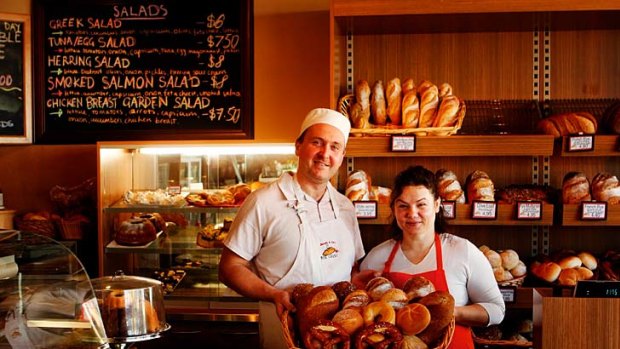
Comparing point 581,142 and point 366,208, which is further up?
point 581,142

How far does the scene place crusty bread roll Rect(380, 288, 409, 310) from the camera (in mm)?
1710

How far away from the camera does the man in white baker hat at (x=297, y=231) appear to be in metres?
2.25

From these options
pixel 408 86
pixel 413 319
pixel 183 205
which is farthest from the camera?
pixel 183 205

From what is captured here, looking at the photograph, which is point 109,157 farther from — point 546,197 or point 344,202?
point 546,197

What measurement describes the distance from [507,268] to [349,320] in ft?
4.88

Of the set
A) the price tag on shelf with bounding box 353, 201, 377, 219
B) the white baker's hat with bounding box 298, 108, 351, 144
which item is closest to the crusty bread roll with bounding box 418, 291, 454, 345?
the white baker's hat with bounding box 298, 108, 351, 144

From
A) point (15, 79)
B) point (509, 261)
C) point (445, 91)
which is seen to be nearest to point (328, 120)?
point (445, 91)

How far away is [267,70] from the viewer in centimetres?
382

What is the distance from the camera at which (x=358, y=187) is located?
112 inches

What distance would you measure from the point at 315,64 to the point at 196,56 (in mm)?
723

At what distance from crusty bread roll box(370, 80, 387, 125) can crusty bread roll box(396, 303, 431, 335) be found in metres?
1.43

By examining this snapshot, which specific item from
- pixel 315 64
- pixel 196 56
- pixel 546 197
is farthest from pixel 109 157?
pixel 546 197

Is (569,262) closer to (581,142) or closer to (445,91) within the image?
(581,142)

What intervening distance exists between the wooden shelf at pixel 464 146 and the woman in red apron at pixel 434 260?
617 millimetres
